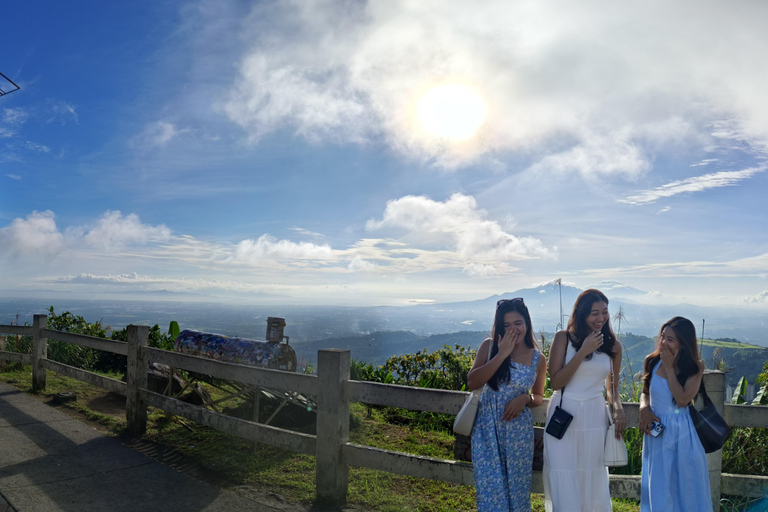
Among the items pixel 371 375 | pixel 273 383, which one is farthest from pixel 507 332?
pixel 371 375

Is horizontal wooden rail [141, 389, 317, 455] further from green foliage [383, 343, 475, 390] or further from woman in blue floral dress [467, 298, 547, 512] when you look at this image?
green foliage [383, 343, 475, 390]

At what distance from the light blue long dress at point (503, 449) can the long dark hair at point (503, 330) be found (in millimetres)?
50

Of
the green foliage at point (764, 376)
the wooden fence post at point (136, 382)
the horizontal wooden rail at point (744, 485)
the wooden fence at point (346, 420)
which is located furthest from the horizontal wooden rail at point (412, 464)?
the green foliage at point (764, 376)

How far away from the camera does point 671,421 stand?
11.2ft

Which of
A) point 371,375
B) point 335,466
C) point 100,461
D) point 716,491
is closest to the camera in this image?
point 716,491

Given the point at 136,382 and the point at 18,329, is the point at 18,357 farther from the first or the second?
the point at 136,382

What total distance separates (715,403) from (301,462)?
13.9ft

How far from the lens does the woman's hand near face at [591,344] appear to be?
132 inches

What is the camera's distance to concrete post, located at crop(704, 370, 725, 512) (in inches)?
Answer: 146

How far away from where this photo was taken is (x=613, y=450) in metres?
3.31

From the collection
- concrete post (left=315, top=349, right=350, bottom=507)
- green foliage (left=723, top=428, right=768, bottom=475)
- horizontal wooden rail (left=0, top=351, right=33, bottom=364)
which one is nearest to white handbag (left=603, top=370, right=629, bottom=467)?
concrete post (left=315, top=349, right=350, bottom=507)

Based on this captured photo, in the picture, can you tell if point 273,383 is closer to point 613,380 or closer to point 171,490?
point 171,490

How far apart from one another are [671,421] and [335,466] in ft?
8.74

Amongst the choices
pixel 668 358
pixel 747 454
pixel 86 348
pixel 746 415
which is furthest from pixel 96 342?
pixel 747 454
